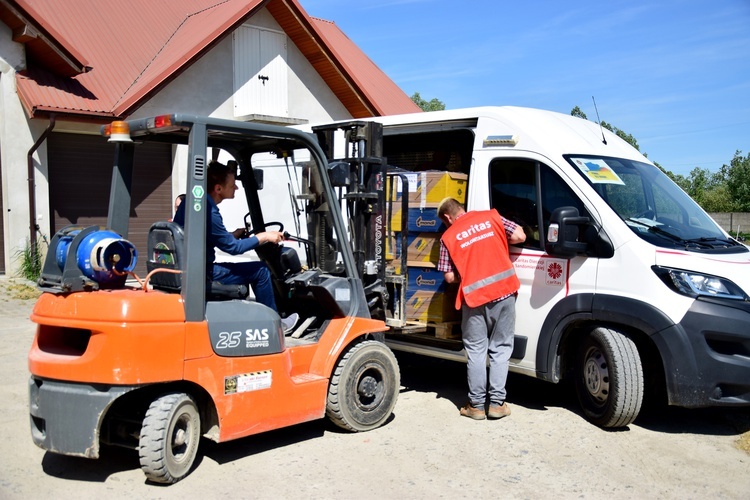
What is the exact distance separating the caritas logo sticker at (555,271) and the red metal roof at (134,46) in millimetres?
10353

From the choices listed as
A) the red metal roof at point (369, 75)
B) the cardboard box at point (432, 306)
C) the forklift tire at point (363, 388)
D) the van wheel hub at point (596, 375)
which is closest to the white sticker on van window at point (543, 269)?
the van wheel hub at point (596, 375)

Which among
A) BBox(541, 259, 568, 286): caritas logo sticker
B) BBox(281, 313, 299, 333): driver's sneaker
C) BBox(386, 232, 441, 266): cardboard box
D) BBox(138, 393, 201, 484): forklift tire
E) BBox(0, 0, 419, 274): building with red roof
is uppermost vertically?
BBox(0, 0, 419, 274): building with red roof

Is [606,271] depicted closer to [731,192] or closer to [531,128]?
[531,128]

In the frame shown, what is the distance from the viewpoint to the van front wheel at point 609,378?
580 cm

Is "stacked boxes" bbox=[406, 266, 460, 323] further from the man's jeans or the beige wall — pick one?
the beige wall

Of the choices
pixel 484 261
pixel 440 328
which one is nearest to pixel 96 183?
pixel 440 328

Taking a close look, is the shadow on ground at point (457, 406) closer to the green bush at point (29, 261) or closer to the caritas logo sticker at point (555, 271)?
the caritas logo sticker at point (555, 271)

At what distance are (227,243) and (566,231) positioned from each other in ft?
9.06

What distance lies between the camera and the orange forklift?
451 centimetres

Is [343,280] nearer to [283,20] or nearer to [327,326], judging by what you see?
[327,326]

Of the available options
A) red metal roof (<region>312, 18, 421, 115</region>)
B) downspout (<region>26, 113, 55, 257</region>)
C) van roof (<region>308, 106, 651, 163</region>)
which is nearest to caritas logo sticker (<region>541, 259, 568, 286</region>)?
van roof (<region>308, 106, 651, 163</region>)

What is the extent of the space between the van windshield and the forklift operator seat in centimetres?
320

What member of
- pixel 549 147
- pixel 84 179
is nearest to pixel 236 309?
pixel 549 147

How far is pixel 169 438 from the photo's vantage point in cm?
466
